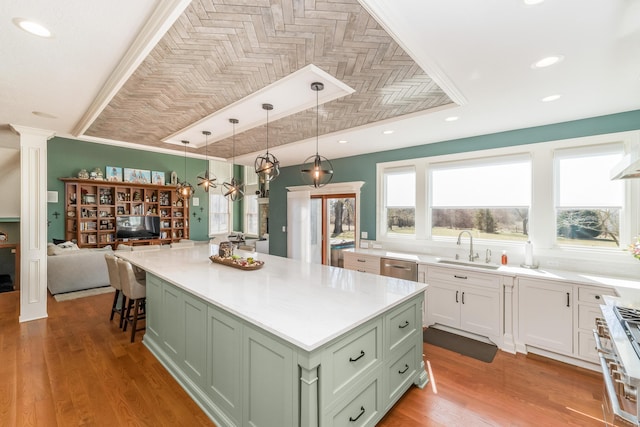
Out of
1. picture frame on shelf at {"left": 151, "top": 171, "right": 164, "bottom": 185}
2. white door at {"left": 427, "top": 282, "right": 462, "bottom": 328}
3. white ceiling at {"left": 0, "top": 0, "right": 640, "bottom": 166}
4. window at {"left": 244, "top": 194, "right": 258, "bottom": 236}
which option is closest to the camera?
white ceiling at {"left": 0, "top": 0, "right": 640, "bottom": 166}

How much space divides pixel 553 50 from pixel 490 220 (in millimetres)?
2476

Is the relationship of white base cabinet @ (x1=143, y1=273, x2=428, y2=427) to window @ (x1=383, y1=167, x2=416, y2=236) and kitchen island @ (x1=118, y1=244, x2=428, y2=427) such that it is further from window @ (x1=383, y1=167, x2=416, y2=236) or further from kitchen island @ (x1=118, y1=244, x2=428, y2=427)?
window @ (x1=383, y1=167, x2=416, y2=236)

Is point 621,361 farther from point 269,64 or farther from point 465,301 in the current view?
point 269,64

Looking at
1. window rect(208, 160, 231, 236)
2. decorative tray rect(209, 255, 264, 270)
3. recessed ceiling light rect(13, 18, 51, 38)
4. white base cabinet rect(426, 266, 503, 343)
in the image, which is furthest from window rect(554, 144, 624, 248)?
window rect(208, 160, 231, 236)

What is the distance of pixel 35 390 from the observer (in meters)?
2.32

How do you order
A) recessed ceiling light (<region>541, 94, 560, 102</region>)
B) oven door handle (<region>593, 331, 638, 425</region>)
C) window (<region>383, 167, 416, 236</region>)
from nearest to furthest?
oven door handle (<region>593, 331, 638, 425</region>) → recessed ceiling light (<region>541, 94, 560, 102</region>) → window (<region>383, 167, 416, 236</region>)

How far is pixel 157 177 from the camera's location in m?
7.51

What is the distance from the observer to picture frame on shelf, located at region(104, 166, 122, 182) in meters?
6.70

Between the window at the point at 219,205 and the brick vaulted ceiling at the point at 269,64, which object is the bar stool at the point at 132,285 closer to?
the brick vaulted ceiling at the point at 269,64

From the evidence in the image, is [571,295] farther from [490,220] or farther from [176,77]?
[176,77]

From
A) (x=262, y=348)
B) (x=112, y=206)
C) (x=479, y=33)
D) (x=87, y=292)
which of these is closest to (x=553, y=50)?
(x=479, y=33)

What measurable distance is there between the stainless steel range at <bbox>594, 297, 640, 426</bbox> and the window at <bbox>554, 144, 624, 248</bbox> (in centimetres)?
169

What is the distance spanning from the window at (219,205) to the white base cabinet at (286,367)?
24.3ft

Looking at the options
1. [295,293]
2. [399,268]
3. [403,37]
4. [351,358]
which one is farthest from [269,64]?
[399,268]
